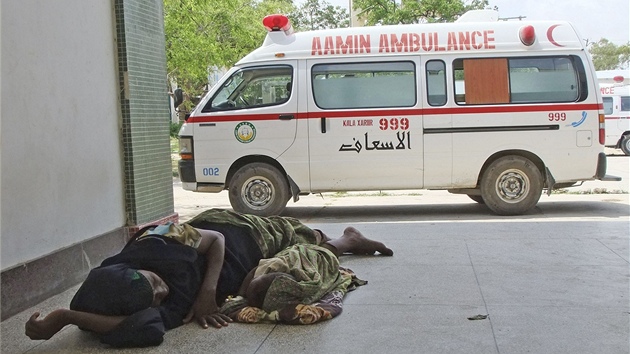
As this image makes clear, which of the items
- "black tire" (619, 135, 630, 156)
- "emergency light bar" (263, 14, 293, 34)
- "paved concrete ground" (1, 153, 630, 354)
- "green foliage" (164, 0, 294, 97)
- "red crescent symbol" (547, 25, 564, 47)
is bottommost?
"paved concrete ground" (1, 153, 630, 354)

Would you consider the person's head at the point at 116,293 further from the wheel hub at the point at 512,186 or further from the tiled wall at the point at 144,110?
the wheel hub at the point at 512,186

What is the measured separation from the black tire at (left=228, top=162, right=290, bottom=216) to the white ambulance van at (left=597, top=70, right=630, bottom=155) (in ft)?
50.9

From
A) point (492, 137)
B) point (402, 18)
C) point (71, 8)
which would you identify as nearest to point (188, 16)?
point (492, 137)

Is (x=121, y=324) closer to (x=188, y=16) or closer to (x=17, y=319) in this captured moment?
(x=17, y=319)

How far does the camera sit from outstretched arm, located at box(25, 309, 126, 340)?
4.34 metres

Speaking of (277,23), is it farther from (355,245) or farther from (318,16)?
(318,16)

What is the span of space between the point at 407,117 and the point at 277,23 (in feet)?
7.44

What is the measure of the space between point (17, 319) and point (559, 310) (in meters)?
3.77

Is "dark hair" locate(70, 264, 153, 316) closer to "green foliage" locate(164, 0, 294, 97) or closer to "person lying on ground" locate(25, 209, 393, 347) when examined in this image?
"person lying on ground" locate(25, 209, 393, 347)

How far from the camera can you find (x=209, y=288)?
4.87m

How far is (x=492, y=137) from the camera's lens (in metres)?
10.2

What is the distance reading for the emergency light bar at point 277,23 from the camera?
10297 mm

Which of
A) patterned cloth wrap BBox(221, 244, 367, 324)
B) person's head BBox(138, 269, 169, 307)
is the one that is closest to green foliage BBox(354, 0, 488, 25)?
patterned cloth wrap BBox(221, 244, 367, 324)

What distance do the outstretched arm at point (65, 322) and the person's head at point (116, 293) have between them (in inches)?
1.5
